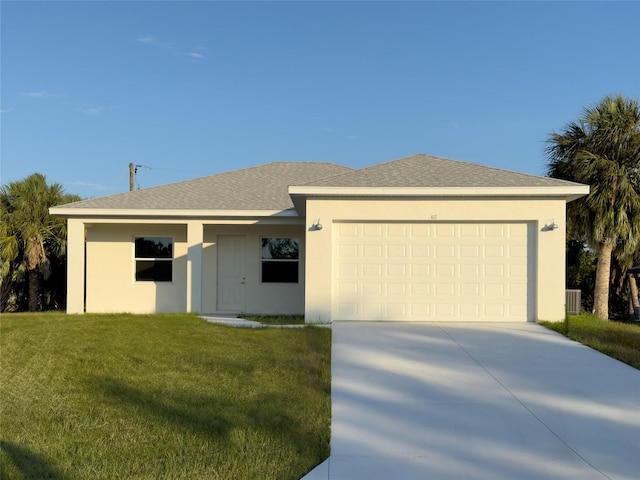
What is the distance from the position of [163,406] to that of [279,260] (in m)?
9.67

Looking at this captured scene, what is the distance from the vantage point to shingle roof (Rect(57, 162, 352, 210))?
14.5 meters

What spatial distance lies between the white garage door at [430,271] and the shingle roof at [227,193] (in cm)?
323

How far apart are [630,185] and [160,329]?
43.9 feet

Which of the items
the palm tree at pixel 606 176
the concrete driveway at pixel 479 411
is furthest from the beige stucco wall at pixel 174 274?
the palm tree at pixel 606 176

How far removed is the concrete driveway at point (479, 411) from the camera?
466cm

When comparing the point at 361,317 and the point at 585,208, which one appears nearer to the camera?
the point at 361,317

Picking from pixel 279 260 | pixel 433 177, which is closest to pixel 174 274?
pixel 279 260

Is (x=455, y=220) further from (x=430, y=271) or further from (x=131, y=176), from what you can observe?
(x=131, y=176)

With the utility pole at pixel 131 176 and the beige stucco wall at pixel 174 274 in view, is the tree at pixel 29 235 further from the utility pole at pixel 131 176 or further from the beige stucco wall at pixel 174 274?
the utility pole at pixel 131 176

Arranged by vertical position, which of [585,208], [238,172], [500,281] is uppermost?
[238,172]

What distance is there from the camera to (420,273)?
1212 cm

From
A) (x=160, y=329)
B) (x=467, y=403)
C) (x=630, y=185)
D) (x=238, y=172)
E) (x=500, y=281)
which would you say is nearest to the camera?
(x=467, y=403)

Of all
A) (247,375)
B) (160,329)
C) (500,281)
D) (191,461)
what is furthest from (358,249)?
(191,461)

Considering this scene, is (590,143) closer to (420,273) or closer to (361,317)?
(420,273)
